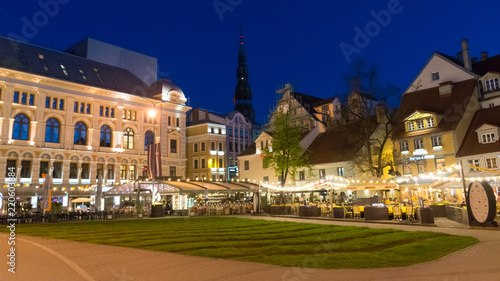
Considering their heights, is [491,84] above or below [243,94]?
below

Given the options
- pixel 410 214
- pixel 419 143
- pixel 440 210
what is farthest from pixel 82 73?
pixel 440 210

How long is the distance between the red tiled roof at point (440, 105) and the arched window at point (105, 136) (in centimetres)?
3967

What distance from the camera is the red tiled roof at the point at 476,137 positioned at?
3288 cm

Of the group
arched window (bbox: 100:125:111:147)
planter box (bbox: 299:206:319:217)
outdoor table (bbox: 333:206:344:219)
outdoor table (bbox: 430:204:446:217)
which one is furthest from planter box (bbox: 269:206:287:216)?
arched window (bbox: 100:125:111:147)

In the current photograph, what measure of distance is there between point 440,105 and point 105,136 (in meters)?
44.7

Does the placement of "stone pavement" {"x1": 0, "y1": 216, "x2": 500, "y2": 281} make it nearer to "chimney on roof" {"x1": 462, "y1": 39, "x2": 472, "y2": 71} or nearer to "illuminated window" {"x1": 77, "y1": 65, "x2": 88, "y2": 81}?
"chimney on roof" {"x1": 462, "y1": 39, "x2": 472, "y2": 71}

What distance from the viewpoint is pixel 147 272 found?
913cm

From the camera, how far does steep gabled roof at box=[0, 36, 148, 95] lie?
4659 cm

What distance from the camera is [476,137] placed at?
34.7m

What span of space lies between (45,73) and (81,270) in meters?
46.9

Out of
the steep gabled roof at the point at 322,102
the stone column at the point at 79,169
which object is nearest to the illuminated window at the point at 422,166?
the steep gabled roof at the point at 322,102

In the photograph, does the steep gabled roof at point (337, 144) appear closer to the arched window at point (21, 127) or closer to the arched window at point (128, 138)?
the arched window at point (128, 138)

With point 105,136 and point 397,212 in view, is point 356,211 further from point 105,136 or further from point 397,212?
point 105,136

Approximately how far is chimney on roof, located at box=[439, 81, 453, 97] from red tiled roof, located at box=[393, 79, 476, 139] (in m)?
0.30
